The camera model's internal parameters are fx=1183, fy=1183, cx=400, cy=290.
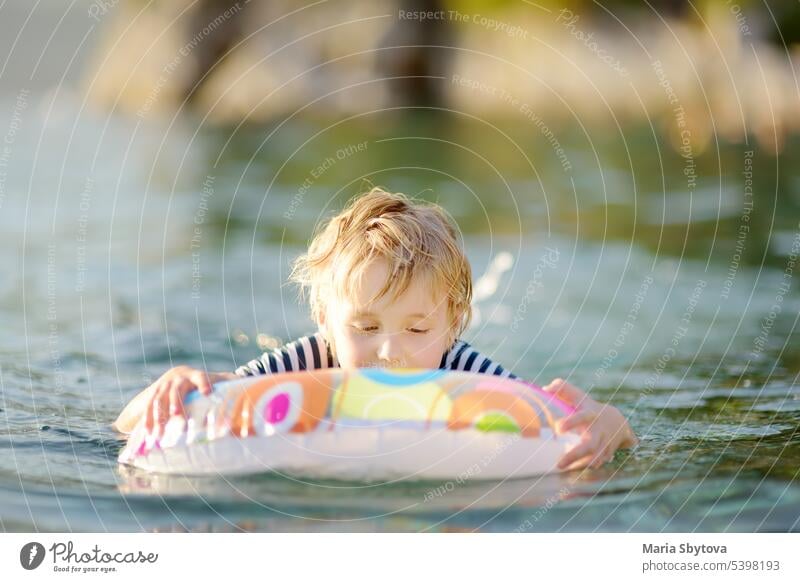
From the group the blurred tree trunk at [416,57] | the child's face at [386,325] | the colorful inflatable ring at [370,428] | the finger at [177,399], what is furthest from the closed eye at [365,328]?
the blurred tree trunk at [416,57]

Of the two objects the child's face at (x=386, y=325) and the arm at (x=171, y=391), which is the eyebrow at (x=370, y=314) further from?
the arm at (x=171, y=391)

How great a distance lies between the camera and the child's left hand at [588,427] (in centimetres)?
294

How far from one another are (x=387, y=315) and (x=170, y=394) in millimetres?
603

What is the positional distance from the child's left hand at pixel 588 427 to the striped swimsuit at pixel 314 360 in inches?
16.4

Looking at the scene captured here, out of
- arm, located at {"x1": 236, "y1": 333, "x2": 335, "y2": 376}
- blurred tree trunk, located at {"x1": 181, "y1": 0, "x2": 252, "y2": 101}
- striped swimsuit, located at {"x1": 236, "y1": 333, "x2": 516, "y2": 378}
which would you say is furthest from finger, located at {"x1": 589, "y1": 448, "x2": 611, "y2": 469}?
blurred tree trunk, located at {"x1": 181, "y1": 0, "x2": 252, "y2": 101}

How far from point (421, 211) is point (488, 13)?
6.85 metres

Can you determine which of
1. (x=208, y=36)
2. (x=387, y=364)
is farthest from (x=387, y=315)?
(x=208, y=36)

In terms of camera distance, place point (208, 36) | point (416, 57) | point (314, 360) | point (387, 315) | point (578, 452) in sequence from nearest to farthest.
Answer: point (578, 452) < point (387, 315) < point (314, 360) < point (416, 57) < point (208, 36)

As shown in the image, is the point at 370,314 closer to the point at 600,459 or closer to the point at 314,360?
the point at 314,360

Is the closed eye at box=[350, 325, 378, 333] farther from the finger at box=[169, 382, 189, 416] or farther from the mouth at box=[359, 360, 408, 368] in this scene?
the finger at box=[169, 382, 189, 416]

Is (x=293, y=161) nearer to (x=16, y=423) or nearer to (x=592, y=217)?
(x=592, y=217)

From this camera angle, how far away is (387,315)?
315cm
